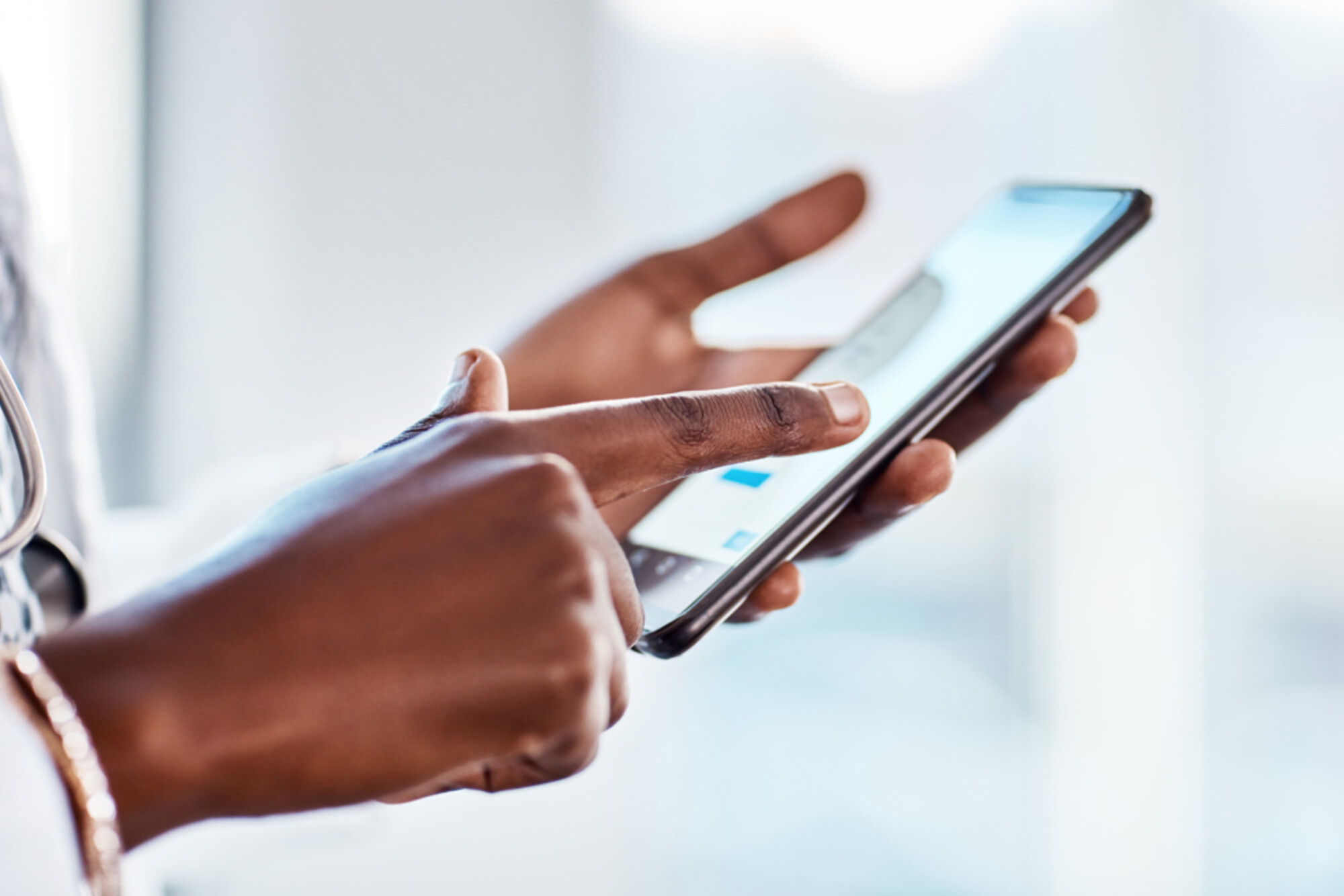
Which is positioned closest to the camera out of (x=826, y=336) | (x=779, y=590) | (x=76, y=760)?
(x=76, y=760)

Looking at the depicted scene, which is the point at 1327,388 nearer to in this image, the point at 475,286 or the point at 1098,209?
the point at 1098,209

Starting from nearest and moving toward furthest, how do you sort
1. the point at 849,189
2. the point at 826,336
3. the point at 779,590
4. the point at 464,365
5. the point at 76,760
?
1. the point at 76,760
2. the point at 464,365
3. the point at 779,590
4. the point at 849,189
5. the point at 826,336

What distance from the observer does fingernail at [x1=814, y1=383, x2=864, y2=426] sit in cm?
30

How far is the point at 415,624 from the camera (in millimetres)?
230

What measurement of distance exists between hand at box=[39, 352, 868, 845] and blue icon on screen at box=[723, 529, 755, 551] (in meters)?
0.13

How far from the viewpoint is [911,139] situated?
0.85 m

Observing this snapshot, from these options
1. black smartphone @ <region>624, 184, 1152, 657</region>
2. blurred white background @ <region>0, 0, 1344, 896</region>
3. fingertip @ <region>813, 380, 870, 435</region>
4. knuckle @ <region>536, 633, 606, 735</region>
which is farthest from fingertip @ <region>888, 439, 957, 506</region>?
blurred white background @ <region>0, 0, 1344, 896</region>

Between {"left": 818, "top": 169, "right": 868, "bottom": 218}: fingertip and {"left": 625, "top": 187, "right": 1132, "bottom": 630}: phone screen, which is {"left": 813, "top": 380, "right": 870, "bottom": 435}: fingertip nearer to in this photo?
{"left": 625, "top": 187, "right": 1132, "bottom": 630}: phone screen

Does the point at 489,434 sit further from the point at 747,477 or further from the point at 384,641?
the point at 747,477

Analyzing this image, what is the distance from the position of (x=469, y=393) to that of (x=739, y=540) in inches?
5.9

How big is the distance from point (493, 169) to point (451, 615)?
82cm

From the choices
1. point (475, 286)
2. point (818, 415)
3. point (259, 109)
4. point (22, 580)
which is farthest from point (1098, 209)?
point (259, 109)

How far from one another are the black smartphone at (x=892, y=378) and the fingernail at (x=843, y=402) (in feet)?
0.30

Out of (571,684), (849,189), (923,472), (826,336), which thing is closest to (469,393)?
(571,684)
